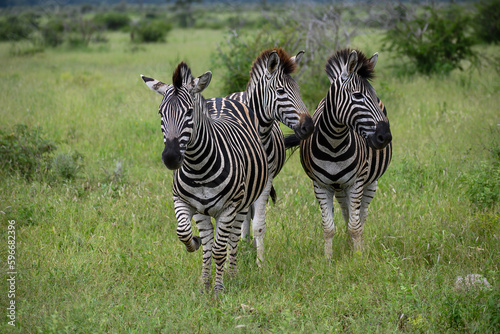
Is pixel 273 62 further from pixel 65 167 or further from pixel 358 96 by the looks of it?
pixel 65 167

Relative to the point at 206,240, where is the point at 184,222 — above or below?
above

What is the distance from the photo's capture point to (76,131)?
888cm

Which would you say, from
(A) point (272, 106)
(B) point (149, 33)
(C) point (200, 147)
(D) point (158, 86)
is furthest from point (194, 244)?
(B) point (149, 33)

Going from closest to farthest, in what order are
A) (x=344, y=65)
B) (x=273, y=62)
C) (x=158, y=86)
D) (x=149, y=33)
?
(x=158, y=86), (x=344, y=65), (x=273, y=62), (x=149, y=33)

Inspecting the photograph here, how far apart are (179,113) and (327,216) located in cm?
231

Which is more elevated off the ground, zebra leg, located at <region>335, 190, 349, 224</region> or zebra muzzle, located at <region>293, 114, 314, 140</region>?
zebra muzzle, located at <region>293, 114, 314, 140</region>

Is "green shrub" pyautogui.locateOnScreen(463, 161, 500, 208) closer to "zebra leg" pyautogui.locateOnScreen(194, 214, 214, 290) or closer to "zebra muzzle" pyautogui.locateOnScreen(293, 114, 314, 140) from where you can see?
"zebra muzzle" pyautogui.locateOnScreen(293, 114, 314, 140)

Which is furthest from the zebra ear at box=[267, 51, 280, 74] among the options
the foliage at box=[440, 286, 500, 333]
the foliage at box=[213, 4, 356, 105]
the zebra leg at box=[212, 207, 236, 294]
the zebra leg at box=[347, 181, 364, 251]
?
the foliage at box=[213, 4, 356, 105]

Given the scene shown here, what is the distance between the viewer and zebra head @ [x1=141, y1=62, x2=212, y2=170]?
11.3 ft

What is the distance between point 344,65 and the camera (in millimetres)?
4723

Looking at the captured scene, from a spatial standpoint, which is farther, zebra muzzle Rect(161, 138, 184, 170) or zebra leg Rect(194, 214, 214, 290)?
zebra leg Rect(194, 214, 214, 290)

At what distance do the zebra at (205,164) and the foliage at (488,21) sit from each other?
661 inches

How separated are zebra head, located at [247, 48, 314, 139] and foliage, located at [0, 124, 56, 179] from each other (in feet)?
12.4

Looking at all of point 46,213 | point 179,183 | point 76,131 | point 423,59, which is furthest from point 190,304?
point 423,59
